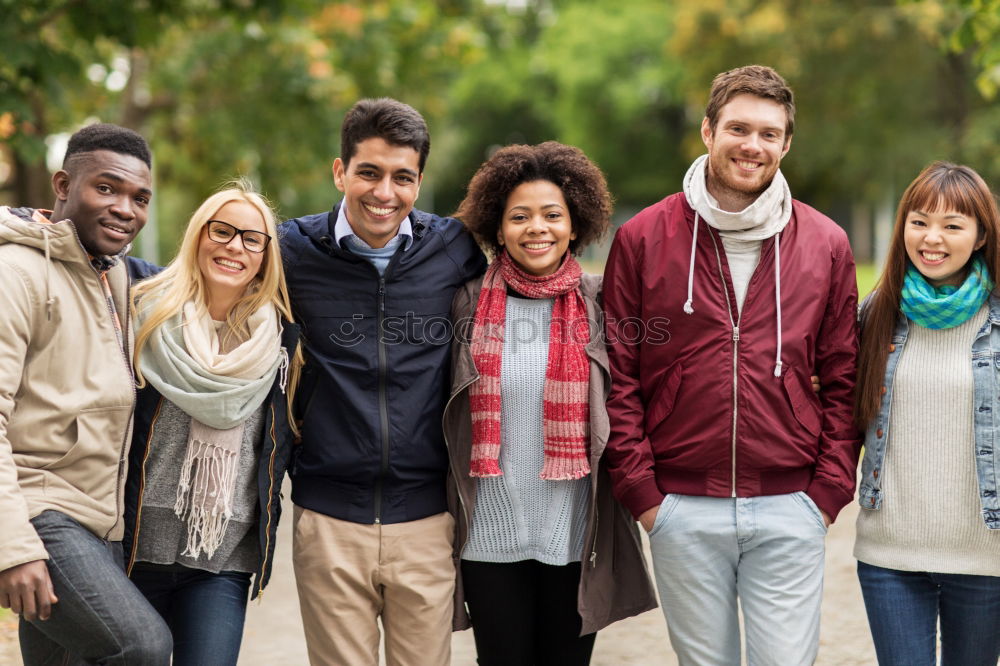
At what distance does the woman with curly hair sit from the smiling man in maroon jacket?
18cm

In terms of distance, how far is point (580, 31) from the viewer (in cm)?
4278

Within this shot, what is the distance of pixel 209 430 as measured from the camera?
3.57 m

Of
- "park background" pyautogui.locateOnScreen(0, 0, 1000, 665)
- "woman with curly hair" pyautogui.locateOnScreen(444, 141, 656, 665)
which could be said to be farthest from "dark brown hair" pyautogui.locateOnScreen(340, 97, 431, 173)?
"park background" pyautogui.locateOnScreen(0, 0, 1000, 665)

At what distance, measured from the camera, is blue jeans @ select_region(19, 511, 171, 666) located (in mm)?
3166

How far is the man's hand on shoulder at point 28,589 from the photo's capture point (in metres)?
3.04

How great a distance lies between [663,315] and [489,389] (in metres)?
0.68

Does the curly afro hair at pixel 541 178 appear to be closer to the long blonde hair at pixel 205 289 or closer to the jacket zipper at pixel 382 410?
the jacket zipper at pixel 382 410

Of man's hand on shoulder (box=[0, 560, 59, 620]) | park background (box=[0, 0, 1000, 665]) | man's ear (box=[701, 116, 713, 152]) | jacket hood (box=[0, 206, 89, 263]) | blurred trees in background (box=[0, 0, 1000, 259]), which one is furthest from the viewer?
blurred trees in background (box=[0, 0, 1000, 259])

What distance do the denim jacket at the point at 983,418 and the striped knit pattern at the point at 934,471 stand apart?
0.02 m

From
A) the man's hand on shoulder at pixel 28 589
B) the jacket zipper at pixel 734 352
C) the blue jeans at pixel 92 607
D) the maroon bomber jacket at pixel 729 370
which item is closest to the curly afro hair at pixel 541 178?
the maroon bomber jacket at pixel 729 370

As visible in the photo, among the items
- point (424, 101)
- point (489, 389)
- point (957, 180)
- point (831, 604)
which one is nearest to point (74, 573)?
point (489, 389)

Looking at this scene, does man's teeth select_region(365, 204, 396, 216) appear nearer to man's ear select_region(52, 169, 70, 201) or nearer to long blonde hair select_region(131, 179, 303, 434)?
long blonde hair select_region(131, 179, 303, 434)

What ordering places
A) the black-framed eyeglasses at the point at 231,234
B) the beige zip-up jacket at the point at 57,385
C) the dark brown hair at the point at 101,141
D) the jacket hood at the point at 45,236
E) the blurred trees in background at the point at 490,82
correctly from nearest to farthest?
the beige zip-up jacket at the point at 57,385 → the jacket hood at the point at 45,236 → the dark brown hair at the point at 101,141 → the black-framed eyeglasses at the point at 231,234 → the blurred trees in background at the point at 490,82

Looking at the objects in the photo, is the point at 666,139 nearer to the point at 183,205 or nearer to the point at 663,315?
the point at 183,205
